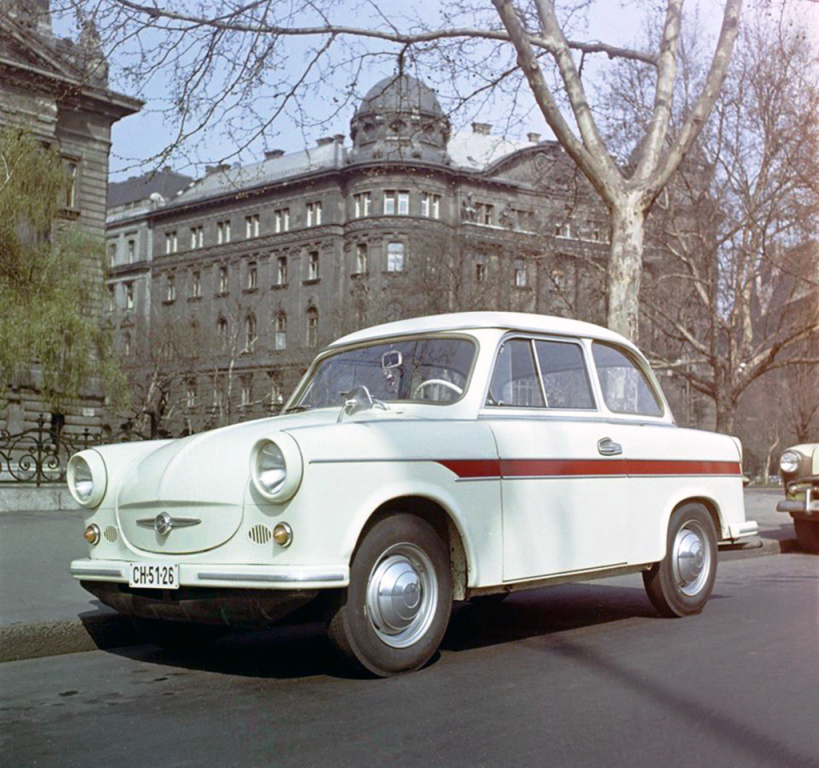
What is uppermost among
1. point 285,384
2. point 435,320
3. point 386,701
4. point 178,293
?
point 178,293

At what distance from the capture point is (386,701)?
5.01 m

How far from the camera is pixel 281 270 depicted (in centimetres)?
7556

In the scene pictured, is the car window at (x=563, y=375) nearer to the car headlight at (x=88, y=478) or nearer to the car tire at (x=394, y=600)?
the car tire at (x=394, y=600)

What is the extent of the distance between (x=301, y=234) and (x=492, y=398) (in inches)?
2677

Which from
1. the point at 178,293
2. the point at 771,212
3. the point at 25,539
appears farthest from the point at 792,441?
the point at 25,539

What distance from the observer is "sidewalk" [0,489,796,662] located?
20.7 feet

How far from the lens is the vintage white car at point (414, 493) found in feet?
17.3

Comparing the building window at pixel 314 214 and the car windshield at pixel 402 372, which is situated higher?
the building window at pixel 314 214

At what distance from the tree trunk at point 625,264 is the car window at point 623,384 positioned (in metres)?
6.21

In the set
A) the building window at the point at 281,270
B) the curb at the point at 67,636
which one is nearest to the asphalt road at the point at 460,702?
the curb at the point at 67,636

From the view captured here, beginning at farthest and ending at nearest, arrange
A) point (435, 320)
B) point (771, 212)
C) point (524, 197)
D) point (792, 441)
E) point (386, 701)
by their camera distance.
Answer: point (792, 441) → point (524, 197) → point (771, 212) → point (435, 320) → point (386, 701)

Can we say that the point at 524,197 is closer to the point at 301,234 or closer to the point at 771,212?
the point at 301,234

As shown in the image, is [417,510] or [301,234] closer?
[417,510]

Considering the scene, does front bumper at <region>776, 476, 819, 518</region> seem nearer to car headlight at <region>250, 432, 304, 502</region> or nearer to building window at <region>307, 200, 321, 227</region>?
car headlight at <region>250, 432, 304, 502</region>
